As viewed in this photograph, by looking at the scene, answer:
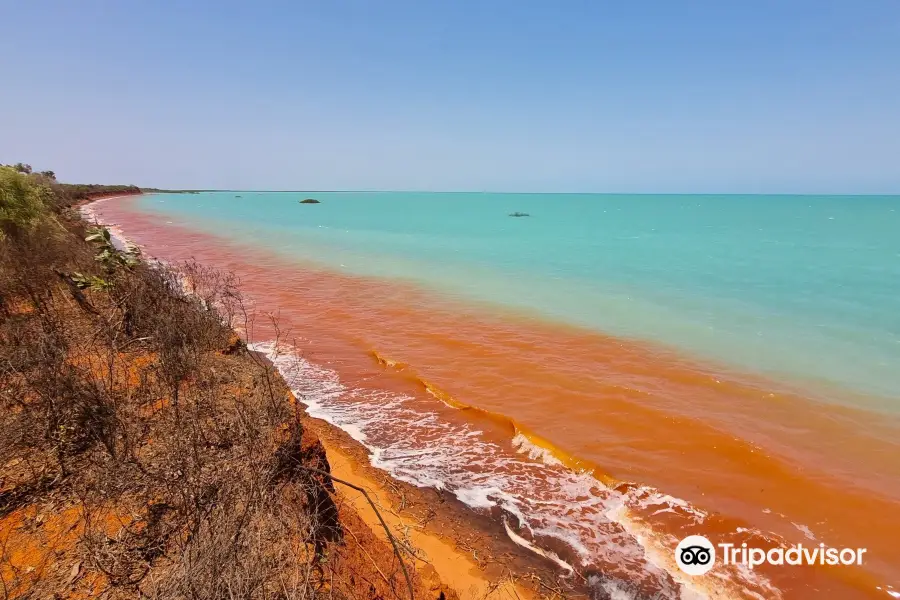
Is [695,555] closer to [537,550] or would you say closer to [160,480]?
[537,550]

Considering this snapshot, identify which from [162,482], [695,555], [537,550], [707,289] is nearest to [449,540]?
[537,550]

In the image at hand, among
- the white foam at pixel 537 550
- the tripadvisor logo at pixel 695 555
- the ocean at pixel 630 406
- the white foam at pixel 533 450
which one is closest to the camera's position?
the white foam at pixel 537 550

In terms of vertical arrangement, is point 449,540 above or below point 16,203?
below

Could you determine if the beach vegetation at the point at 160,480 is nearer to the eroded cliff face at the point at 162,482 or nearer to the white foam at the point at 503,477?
the eroded cliff face at the point at 162,482

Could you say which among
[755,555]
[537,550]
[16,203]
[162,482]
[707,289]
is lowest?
[755,555]

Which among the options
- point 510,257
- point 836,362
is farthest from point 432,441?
point 510,257

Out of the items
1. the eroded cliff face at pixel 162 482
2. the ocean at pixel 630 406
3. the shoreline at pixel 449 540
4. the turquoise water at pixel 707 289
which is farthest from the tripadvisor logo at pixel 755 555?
the turquoise water at pixel 707 289
